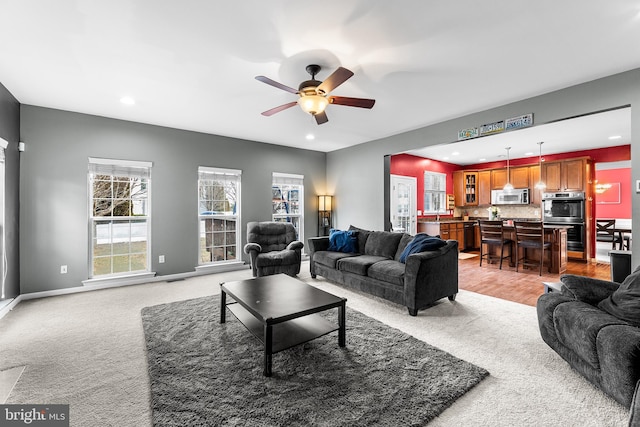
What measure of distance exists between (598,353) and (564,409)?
15.5 inches

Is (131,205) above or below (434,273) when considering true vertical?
above

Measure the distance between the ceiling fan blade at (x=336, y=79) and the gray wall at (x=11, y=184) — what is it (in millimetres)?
3680

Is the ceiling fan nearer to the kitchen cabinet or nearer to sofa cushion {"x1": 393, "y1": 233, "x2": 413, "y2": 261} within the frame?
sofa cushion {"x1": 393, "y1": 233, "x2": 413, "y2": 261}

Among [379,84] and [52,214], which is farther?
[52,214]

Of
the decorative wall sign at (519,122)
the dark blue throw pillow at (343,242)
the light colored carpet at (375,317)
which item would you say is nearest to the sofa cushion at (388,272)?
the light colored carpet at (375,317)

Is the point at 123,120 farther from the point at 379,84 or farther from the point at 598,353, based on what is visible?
the point at 598,353

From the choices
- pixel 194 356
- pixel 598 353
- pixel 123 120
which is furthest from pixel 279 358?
pixel 123 120

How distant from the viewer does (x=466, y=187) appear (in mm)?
8297

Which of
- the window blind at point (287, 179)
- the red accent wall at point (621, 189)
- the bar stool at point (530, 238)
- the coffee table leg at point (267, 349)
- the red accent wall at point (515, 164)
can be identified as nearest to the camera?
the coffee table leg at point (267, 349)

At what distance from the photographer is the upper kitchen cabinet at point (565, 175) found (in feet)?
20.5

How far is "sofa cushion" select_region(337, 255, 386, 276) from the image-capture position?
3.78 m

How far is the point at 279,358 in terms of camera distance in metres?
2.24

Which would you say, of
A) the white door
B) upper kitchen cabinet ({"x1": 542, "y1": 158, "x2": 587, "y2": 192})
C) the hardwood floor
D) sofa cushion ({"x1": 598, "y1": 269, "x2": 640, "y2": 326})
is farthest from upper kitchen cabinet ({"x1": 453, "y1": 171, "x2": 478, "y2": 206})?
sofa cushion ({"x1": 598, "y1": 269, "x2": 640, "y2": 326})

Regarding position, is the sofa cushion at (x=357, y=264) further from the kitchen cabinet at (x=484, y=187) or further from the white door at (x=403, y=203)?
the kitchen cabinet at (x=484, y=187)
